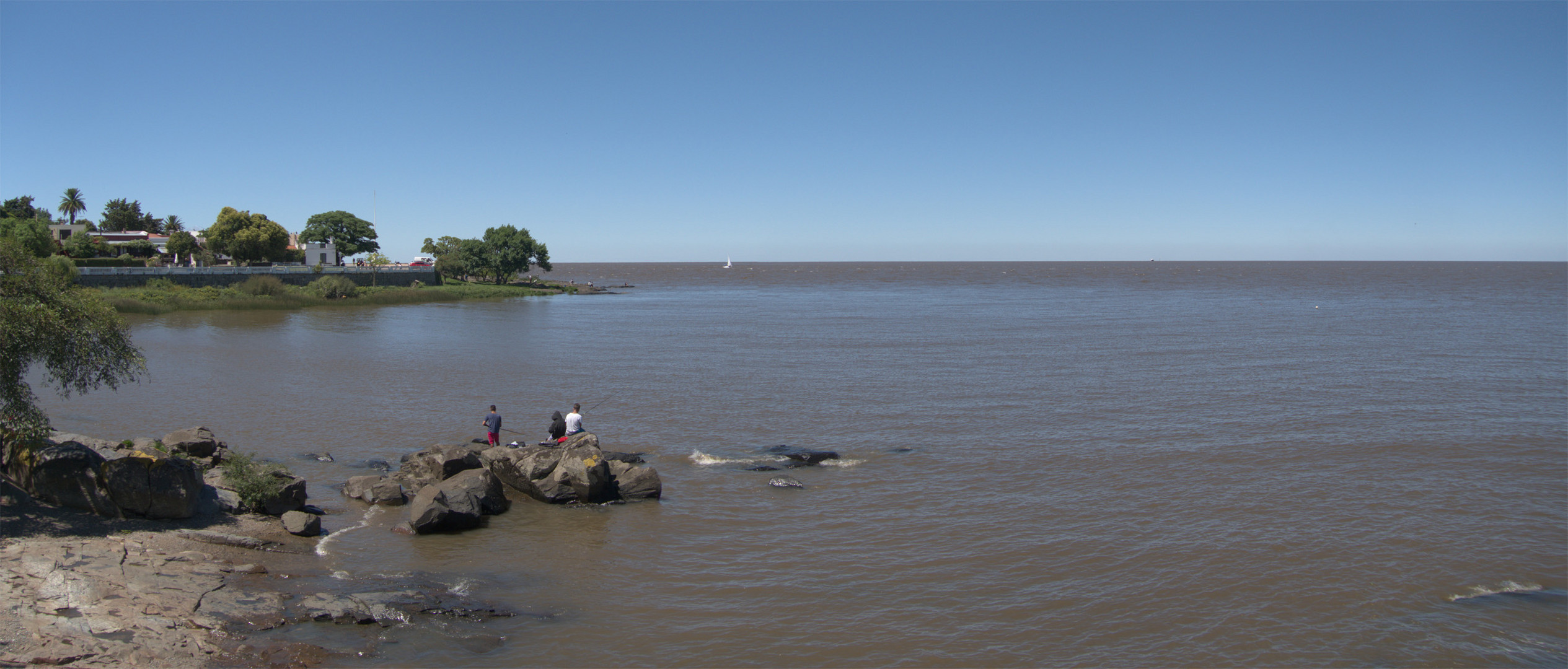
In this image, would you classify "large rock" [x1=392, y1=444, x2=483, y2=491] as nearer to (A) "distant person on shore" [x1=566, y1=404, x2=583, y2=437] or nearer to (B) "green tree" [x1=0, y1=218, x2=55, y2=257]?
(A) "distant person on shore" [x1=566, y1=404, x2=583, y2=437]

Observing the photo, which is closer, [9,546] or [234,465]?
[9,546]

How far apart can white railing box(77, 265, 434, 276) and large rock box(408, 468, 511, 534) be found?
66.1 m

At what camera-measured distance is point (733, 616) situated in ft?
50.1

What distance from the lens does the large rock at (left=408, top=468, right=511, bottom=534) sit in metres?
18.8

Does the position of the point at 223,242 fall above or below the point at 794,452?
above

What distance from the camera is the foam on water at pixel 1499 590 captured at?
16577mm

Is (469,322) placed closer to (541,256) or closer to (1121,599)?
(541,256)

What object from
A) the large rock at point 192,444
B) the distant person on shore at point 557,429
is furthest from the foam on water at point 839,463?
the large rock at point 192,444

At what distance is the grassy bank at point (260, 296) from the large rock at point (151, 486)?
191 ft

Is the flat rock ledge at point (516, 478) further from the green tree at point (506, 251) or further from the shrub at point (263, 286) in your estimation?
the green tree at point (506, 251)

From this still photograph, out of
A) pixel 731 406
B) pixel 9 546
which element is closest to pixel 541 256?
pixel 731 406

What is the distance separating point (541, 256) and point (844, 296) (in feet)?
143

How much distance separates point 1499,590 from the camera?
55.7 ft

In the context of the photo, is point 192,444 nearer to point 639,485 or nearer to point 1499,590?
point 639,485
